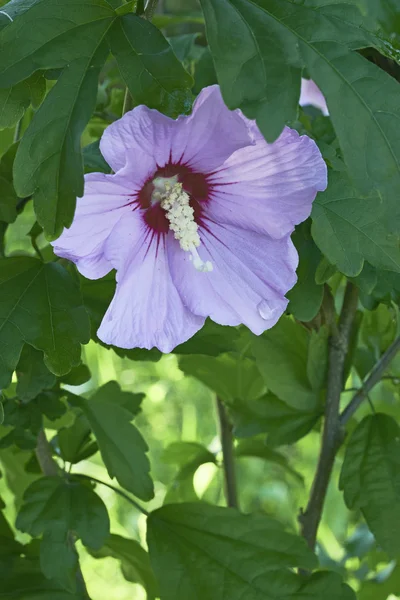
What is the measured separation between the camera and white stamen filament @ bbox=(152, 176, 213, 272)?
58cm

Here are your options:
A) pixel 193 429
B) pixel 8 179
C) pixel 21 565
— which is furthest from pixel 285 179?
pixel 193 429

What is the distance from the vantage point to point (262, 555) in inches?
30.5

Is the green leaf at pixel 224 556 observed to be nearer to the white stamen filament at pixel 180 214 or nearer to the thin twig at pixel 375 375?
the thin twig at pixel 375 375

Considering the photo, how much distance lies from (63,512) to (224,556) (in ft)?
0.52

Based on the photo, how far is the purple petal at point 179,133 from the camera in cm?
49

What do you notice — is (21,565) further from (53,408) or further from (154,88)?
(154,88)

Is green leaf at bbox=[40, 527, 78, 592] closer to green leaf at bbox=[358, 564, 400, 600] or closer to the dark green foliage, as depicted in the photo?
the dark green foliage

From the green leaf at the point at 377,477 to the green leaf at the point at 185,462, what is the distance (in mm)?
289

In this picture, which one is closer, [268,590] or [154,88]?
[154,88]

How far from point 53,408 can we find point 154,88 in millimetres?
345

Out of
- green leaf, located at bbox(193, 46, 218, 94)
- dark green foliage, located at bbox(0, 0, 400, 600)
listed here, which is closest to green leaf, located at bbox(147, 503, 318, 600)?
dark green foliage, located at bbox(0, 0, 400, 600)

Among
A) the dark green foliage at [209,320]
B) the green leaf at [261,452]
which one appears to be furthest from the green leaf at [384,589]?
the green leaf at [261,452]

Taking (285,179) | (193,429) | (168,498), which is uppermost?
(285,179)

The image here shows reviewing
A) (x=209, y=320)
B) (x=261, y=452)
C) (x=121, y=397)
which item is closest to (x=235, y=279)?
(x=209, y=320)
